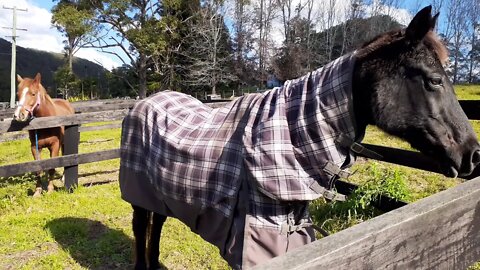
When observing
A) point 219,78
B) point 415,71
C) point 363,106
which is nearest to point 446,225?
point 363,106

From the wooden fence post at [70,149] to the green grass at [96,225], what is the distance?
0.49 feet

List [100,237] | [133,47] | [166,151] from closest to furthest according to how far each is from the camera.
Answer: [166,151] < [100,237] < [133,47]

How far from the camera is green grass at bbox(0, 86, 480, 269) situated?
3.52 meters

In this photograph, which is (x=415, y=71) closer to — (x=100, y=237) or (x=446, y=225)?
(x=446, y=225)

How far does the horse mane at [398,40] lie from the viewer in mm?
1782

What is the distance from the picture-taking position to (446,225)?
1.32 meters

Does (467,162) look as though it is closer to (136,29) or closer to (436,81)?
(436,81)

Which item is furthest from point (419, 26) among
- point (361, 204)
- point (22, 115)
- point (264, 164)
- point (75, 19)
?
point (75, 19)

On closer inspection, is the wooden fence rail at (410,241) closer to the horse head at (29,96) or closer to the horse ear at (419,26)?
the horse ear at (419,26)

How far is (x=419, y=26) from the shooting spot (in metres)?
1.73

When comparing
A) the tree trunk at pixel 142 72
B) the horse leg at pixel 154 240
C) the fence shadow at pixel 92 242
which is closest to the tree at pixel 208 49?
the tree trunk at pixel 142 72

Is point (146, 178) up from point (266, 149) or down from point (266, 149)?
down

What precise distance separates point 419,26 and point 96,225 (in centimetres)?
403

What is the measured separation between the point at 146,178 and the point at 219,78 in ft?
98.7
